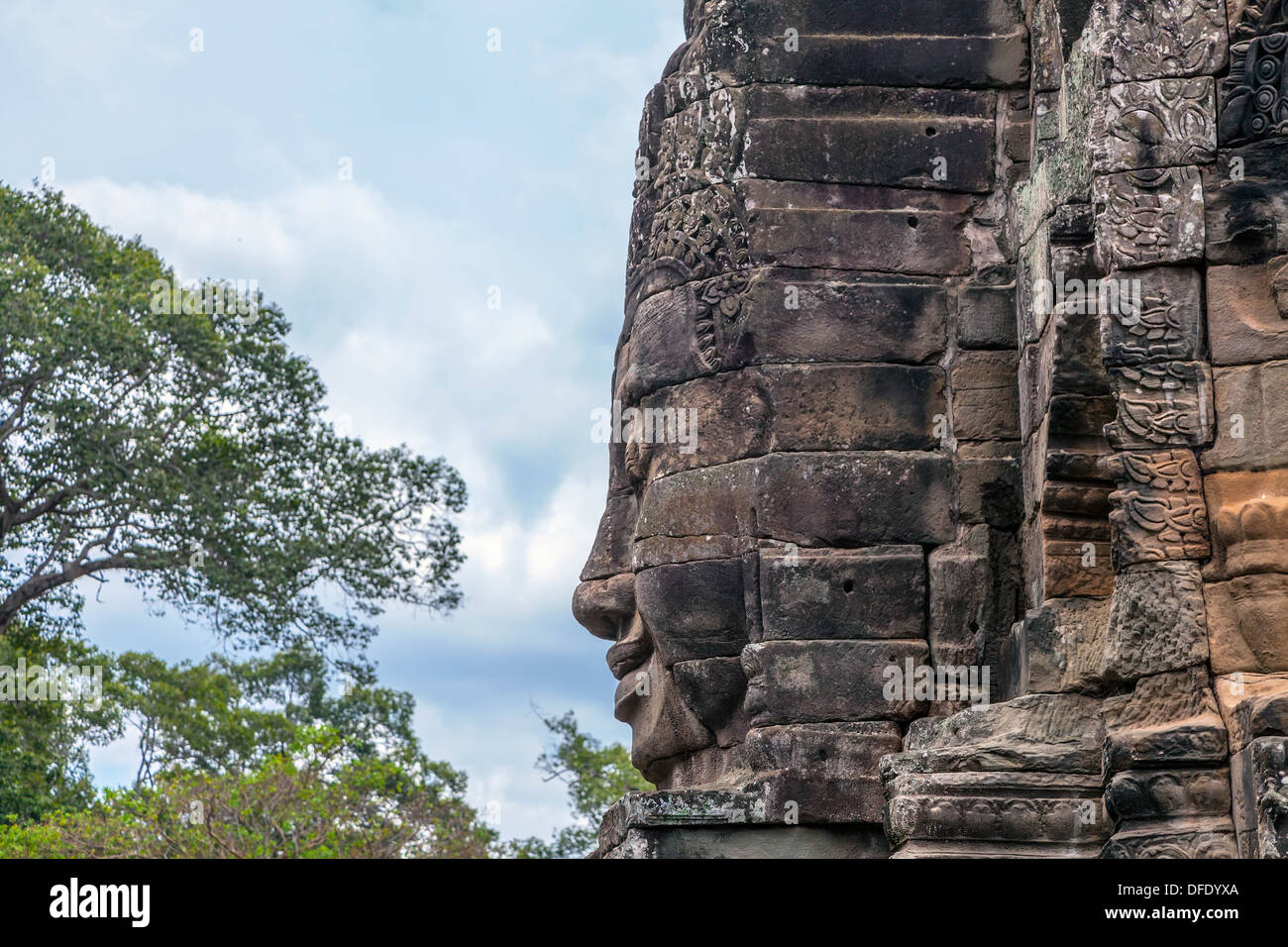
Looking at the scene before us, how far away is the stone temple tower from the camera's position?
6.66 metres

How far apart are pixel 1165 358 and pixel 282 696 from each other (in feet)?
85.6

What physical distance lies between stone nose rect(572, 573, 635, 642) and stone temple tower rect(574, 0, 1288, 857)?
23 millimetres

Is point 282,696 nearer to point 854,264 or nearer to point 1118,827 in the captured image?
point 854,264

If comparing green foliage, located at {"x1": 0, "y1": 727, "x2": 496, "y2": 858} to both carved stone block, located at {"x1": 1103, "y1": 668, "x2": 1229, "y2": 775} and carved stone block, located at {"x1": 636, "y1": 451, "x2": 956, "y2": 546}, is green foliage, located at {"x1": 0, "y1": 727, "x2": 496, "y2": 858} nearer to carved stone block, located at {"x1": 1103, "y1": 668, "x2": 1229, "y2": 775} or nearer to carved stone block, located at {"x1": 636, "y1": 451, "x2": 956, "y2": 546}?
carved stone block, located at {"x1": 636, "y1": 451, "x2": 956, "y2": 546}

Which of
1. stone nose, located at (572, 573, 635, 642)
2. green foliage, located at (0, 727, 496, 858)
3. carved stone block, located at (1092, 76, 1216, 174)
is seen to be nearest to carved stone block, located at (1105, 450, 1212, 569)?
carved stone block, located at (1092, 76, 1216, 174)

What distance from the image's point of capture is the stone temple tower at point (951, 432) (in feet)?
21.8

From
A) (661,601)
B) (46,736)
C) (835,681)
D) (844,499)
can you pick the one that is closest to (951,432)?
(844,499)

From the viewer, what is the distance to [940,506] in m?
8.82

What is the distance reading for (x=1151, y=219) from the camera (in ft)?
22.7

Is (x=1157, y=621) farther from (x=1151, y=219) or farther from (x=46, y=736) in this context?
(x=46, y=736)

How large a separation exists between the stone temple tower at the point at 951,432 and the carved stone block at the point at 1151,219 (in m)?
0.01

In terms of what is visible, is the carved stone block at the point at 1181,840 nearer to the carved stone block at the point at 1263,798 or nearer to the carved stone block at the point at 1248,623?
the carved stone block at the point at 1263,798

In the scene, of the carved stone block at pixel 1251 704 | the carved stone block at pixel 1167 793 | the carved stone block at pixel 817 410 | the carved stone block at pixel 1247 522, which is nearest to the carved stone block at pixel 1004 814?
the carved stone block at pixel 1167 793

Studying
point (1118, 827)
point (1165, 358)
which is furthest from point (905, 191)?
point (1118, 827)
